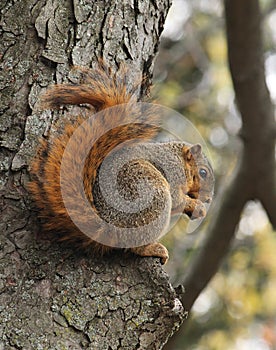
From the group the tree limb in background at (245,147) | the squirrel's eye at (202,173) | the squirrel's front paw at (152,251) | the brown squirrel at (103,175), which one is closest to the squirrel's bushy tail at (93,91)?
the brown squirrel at (103,175)

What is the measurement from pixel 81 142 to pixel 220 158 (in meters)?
2.49

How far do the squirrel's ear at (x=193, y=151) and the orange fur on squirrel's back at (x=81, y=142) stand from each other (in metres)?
0.41

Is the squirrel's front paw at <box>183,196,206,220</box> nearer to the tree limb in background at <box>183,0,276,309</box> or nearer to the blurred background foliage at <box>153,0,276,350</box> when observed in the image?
the tree limb in background at <box>183,0,276,309</box>

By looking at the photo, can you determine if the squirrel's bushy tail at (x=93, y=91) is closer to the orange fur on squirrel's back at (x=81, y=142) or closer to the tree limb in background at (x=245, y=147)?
the orange fur on squirrel's back at (x=81, y=142)

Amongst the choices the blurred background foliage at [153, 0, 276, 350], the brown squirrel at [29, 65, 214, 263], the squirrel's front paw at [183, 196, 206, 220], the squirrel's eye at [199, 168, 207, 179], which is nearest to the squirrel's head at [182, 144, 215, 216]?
the squirrel's eye at [199, 168, 207, 179]

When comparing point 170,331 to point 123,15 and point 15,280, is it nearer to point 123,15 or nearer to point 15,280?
point 15,280

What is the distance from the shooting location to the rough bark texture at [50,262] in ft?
3.62

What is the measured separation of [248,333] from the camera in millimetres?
4180

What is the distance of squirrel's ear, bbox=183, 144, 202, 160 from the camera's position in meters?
1.68

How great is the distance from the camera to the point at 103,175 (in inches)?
50.9

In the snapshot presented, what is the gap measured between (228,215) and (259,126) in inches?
14.6

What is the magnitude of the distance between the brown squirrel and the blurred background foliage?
2133 millimetres

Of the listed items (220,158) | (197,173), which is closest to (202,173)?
(197,173)

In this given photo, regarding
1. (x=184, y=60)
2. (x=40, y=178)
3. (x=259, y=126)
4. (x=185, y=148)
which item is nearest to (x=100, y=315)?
(x=40, y=178)
